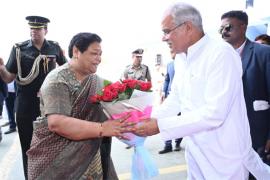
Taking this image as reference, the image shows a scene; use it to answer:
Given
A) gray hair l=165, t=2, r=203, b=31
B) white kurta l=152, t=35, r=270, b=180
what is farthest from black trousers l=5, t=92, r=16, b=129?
gray hair l=165, t=2, r=203, b=31

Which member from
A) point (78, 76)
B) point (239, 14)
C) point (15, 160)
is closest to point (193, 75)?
point (78, 76)

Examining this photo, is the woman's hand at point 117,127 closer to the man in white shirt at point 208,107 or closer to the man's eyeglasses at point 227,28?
the man in white shirt at point 208,107

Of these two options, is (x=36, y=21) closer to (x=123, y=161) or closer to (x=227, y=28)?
(x=227, y=28)

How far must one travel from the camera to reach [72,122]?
192 cm

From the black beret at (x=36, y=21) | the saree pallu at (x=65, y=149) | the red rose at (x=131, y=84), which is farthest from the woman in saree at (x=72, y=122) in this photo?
the black beret at (x=36, y=21)

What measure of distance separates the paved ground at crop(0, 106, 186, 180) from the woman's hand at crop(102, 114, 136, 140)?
2.39 metres

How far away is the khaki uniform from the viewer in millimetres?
6238

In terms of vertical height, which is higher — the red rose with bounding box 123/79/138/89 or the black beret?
the black beret

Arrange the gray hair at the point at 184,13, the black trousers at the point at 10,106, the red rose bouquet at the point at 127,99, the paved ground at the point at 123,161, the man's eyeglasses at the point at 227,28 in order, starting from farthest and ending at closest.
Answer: the black trousers at the point at 10,106 < the paved ground at the point at 123,161 < the man's eyeglasses at the point at 227,28 < the red rose bouquet at the point at 127,99 < the gray hair at the point at 184,13

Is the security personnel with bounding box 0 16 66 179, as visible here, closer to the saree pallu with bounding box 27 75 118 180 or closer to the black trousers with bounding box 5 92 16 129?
the saree pallu with bounding box 27 75 118 180

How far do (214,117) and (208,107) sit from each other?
0.20 feet

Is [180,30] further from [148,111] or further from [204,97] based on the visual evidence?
[148,111]

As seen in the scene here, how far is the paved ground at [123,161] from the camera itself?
4.37 metres

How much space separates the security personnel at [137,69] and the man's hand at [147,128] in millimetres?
4265
